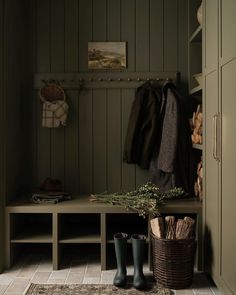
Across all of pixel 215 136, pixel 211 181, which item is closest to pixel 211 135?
pixel 215 136

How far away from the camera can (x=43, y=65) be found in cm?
348

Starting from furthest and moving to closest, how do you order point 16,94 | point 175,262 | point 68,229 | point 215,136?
point 68,229
point 16,94
point 175,262
point 215,136

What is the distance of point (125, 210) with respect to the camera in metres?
2.90

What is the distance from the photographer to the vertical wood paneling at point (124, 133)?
348 centimetres

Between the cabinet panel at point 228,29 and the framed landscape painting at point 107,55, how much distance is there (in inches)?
50.0

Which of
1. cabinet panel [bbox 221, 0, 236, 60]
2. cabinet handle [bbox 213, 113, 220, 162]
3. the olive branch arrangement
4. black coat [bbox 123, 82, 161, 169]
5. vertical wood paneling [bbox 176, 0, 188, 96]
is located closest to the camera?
cabinet panel [bbox 221, 0, 236, 60]

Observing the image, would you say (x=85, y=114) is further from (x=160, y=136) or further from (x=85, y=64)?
(x=160, y=136)

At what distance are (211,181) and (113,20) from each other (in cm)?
173

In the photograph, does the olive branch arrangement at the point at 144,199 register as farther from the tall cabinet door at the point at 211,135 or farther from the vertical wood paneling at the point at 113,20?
the vertical wood paneling at the point at 113,20

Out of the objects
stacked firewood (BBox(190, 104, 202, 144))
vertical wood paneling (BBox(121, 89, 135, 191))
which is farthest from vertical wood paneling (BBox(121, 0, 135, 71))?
stacked firewood (BBox(190, 104, 202, 144))

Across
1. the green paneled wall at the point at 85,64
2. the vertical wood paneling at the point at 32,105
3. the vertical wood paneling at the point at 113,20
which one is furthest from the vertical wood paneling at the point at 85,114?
the vertical wood paneling at the point at 32,105

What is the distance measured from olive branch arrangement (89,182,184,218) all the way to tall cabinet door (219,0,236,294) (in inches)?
24.8

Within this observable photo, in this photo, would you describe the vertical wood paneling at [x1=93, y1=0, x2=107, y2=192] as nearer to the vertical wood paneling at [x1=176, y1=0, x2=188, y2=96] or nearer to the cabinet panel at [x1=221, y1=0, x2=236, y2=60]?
the vertical wood paneling at [x1=176, y1=0, x2=188, y2=96]

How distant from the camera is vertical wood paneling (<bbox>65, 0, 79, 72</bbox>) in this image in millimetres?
3475
